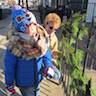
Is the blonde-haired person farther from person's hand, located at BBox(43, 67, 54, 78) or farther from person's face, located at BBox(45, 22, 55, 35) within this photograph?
person's hand, located at BBox(43, 67, 54, 78)

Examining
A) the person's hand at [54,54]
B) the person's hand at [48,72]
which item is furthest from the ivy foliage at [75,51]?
the person's hand at [54,54]

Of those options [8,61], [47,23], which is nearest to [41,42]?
[8,61]

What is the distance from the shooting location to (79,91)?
329 cm

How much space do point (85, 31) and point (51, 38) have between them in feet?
3.66

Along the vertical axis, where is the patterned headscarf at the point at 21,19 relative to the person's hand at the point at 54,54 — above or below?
Result: above

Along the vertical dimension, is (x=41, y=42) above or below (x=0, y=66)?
above

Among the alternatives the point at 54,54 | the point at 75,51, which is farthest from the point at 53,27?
the point at 75,51

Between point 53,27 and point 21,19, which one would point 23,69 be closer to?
point 21,19

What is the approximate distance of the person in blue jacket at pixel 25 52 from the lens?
3410 millimetres

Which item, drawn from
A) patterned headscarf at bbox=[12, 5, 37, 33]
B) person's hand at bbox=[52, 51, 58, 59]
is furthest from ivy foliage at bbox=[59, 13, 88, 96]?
patterned headscarf at bbox=[12, 5, 37, 33]

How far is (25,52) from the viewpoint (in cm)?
343

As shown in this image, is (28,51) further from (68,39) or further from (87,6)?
(87,6)

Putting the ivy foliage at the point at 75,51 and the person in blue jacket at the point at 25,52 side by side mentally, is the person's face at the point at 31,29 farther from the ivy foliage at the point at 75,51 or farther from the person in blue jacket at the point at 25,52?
the ivy foliage at the point at 75,51

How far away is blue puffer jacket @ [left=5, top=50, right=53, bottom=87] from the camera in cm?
349
